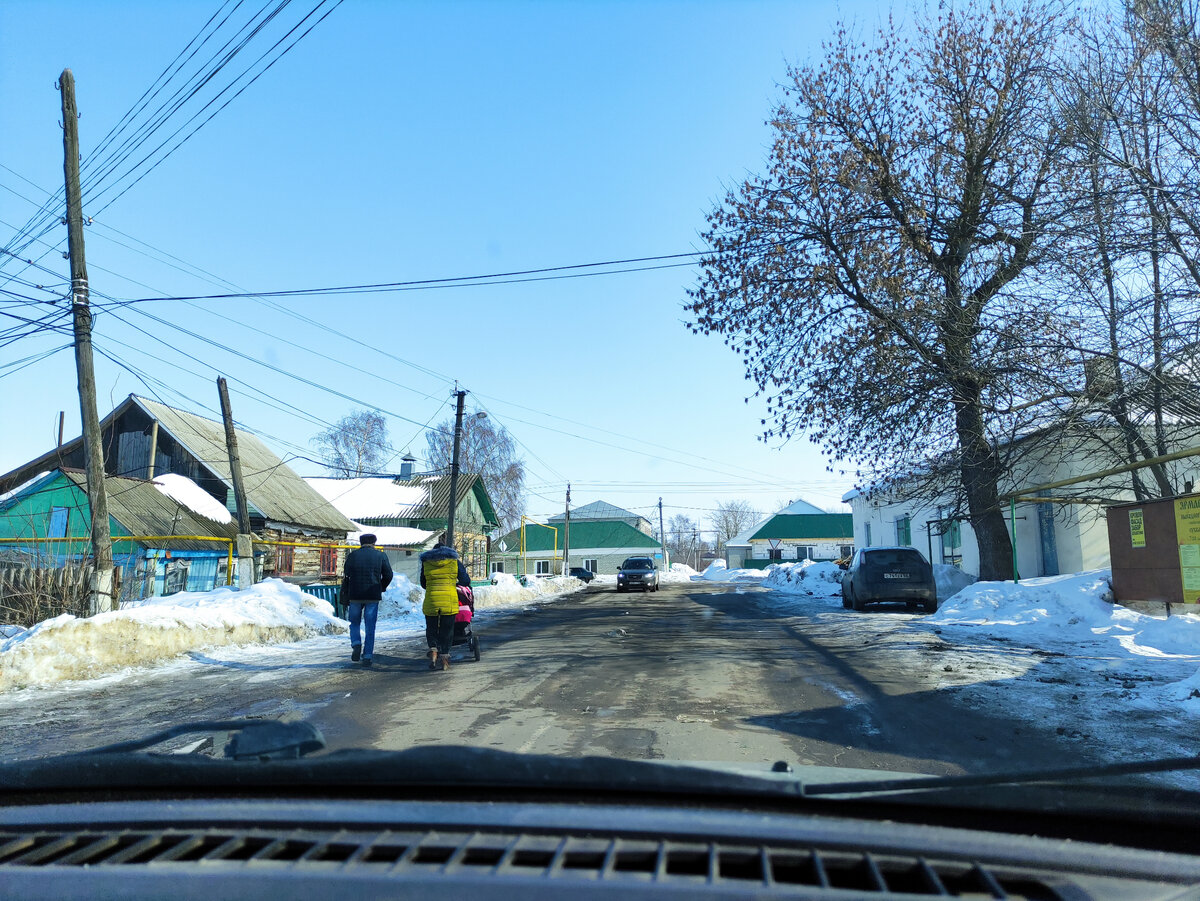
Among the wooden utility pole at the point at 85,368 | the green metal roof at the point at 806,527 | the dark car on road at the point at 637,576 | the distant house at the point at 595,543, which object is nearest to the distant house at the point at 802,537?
the green metal roof at the point at 806,527

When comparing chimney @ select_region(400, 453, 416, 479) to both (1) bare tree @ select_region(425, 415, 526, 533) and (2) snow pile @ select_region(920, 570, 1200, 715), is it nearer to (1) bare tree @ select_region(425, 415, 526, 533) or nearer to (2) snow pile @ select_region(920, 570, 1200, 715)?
(1) bare tree @ select_region(425, 415, 526, 533)

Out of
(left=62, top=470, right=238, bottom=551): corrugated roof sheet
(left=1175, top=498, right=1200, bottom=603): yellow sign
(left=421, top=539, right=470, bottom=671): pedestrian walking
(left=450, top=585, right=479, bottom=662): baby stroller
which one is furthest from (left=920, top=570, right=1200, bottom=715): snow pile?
(left=62, top=470, right=238, bottom=551): corrugated roof sheet

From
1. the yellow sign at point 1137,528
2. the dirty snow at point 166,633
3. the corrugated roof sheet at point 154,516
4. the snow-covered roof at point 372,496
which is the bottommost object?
the dirty snow at point 166,633

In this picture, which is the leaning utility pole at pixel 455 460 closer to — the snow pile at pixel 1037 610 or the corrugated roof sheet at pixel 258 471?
the corrugated roof sheet at pixel 258 471

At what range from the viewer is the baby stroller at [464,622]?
34.5 feet

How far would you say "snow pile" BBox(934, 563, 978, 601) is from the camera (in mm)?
22219

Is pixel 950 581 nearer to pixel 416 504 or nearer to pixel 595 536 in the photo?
pixel 416 504

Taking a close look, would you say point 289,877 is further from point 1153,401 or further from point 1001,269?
point 1001,269

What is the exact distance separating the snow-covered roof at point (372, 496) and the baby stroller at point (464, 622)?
3657 centimetres

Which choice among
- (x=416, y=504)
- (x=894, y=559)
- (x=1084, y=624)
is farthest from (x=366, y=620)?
(x=416, y=504)

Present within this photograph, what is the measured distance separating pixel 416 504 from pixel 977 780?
46.7m

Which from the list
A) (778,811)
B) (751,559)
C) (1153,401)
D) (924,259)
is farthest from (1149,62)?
(751,559)

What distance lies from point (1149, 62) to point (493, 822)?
12.7m

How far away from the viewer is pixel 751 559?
70.9 m
